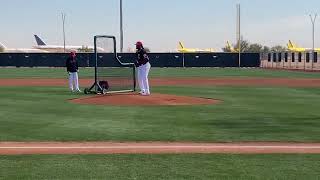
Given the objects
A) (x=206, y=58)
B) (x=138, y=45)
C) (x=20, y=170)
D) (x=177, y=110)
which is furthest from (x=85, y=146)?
(x=206, y=58)

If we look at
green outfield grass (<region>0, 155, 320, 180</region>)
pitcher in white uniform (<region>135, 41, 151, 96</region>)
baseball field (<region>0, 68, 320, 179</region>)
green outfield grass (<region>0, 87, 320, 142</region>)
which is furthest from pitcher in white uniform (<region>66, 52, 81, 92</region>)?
green outfield grass (<region>0, 155, 320, 180</region>)

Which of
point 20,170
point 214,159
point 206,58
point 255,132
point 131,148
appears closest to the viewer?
point 20,170

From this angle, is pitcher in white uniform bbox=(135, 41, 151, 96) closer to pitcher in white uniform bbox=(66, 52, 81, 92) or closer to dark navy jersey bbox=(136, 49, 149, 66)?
dark navy jersey bbox=(136, 49, 149, 66)

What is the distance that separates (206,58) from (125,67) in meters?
54.3

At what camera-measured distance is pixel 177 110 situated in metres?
15.2

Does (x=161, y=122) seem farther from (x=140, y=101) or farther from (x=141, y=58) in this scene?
(x=141, y=58)

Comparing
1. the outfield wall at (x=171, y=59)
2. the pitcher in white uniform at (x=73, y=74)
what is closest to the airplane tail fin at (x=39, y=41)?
the outfield wall at (x=171, y=59)

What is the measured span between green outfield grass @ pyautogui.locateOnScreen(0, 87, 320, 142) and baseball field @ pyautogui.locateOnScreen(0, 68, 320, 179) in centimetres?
2

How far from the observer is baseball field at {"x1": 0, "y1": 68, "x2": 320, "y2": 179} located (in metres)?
7.30

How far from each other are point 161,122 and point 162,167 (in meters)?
5.02

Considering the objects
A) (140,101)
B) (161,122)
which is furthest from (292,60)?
Answer: (161,122)

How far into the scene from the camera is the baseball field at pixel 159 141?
24.0ft

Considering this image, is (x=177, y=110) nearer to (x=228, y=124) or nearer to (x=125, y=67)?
(x=228, y=124)

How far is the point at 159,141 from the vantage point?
390 inches
